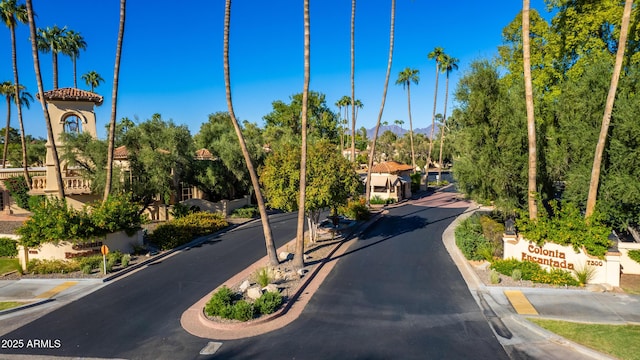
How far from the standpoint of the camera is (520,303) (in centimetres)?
1348

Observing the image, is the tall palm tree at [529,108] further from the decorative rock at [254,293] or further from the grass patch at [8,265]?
the grass patch at [8,265]

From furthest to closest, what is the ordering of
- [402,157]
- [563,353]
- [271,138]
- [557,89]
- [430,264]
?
[402,157], [271,138], [557,89], [430,264], [563,353]

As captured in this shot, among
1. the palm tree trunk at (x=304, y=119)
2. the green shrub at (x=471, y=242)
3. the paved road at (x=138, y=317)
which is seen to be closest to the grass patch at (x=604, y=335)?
the green shrub at (x=471, y=242)

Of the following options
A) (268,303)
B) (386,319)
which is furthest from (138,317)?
(386,319)

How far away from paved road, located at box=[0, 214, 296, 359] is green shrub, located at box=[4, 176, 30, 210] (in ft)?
87.8

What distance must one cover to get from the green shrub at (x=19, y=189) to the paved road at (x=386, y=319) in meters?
35.1

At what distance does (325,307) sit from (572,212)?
11.5 meters

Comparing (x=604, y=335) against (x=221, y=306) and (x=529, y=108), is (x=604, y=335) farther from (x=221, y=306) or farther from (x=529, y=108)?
(x=221, y=306)

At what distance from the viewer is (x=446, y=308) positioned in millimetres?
13305

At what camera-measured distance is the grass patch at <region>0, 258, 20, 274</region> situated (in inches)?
758

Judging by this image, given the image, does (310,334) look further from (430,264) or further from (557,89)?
(557,89)

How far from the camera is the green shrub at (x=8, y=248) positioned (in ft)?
73.8

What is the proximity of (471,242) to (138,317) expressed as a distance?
1557 centimetres

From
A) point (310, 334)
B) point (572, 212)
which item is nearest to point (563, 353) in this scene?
point (310, 334)
